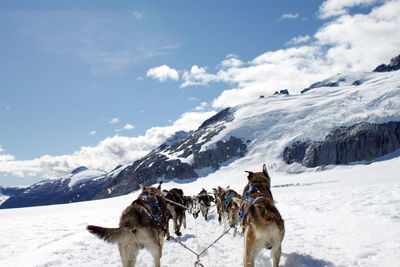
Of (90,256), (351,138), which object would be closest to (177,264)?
(90,256)

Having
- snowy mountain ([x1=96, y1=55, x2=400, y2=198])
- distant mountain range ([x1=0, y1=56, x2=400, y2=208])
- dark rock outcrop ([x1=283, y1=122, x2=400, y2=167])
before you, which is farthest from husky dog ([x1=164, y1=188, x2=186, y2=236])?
dark rock outcrop ([x1=283, y1=122, x2=400, y2=167])

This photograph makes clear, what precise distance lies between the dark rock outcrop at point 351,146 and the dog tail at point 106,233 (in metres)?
82.1

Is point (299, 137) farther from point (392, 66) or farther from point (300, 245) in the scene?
point (392, 66)

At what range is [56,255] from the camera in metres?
7.52

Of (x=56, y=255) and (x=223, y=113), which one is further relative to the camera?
(x=223, y=113)

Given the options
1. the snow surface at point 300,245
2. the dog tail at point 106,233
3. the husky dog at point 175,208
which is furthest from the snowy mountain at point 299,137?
the dog tail at point 106,233

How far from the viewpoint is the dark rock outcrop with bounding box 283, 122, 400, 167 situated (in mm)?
75000

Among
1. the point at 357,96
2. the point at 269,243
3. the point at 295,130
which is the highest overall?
the point at 357,96

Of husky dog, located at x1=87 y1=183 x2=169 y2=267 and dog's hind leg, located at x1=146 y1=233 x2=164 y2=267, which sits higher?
husky dog, located at x1=87 y1=183 x2=169 y2=267

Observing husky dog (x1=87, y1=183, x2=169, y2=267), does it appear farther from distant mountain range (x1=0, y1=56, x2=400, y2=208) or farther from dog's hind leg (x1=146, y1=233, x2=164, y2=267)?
distant mountain range (x1=0, y1=56, x2=400, y2=208)

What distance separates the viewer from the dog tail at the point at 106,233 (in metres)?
4.87

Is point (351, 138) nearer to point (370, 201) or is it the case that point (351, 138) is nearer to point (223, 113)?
point (370, 201)

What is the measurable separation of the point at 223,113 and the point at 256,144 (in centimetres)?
6775

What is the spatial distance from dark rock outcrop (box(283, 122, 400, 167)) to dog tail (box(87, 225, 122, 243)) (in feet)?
269
